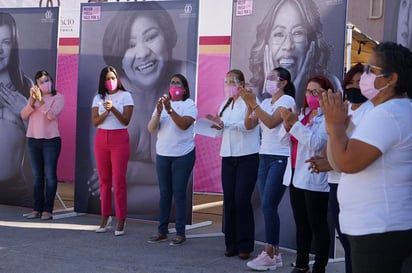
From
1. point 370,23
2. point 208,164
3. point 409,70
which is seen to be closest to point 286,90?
point 409,70

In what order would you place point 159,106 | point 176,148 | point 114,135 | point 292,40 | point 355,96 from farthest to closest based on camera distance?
point 114,135
point 176,148
point 159,106
point 292,40
point 355,96

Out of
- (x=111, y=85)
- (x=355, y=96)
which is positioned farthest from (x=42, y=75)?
(x=355, y=96)

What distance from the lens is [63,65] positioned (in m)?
9.93

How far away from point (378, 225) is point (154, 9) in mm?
5195

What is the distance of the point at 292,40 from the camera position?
19.9 ft

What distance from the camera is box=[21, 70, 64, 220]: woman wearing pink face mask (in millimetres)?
7617

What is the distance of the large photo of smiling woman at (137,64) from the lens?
23.6 feet

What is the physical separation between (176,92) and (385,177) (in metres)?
3.88

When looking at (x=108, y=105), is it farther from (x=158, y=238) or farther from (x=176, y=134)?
(x=158, y=238)

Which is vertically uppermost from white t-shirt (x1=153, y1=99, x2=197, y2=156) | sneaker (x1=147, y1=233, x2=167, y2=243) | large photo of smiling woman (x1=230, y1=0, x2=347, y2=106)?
large photo of smiling woman (x1=230, y1=0, x2=347, y2=106)

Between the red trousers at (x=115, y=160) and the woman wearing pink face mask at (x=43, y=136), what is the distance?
1.06 m

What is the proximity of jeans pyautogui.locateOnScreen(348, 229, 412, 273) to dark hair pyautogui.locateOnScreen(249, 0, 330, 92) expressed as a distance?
3.30 m

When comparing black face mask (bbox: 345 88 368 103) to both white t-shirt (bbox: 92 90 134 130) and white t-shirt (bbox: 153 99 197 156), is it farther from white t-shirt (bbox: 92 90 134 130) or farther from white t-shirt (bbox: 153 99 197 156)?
white t-shirt (bbox: 92 90 134 130)

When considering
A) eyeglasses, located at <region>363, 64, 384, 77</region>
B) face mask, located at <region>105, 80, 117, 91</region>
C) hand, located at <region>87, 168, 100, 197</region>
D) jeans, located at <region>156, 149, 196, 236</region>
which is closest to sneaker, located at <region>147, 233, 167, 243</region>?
jeans, located at <region>156, 149, 196, 236</region>
